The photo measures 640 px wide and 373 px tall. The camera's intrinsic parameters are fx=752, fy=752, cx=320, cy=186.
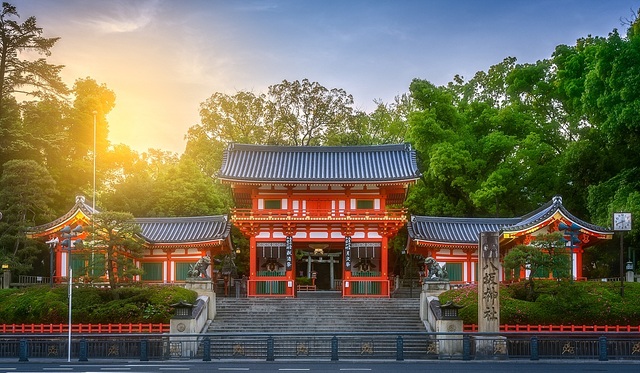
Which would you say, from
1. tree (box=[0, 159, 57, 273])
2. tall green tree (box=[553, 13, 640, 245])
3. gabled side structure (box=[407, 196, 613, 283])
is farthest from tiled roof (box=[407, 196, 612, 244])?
tree (box=[0, 159, 57, 273])

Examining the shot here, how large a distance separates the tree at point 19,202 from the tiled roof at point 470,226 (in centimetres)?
2264

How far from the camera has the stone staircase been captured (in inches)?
1353

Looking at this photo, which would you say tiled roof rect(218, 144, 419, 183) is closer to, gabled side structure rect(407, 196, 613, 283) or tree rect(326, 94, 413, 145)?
gabled side structure rect(407, 196, 613, 283)

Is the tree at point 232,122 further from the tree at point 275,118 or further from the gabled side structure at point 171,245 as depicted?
the gabled side structure at point 171,245

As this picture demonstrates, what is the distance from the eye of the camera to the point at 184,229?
47188mm

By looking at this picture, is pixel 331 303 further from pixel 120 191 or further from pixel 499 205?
pixel 120 191

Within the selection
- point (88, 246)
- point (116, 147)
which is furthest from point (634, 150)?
point (116, 147)

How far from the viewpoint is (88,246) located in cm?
3659

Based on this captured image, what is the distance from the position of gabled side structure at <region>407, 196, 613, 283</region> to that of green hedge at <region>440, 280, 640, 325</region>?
8.11 metres

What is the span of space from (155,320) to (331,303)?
30.9ft

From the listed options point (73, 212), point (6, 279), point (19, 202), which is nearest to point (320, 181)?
point (73, 212)

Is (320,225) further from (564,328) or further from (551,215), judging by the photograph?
(564,328)

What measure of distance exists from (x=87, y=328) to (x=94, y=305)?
57.8 inches

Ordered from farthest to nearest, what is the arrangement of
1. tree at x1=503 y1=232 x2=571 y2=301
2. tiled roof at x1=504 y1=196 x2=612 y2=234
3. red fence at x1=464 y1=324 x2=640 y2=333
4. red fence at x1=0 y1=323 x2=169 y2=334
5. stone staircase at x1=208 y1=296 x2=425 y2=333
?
1. tiled roof at x1=504 y1=196 x2=612 y2=234
2. stone staircase at x1=208 y1=296 x2=425 y2=333
3. tree at x1=503 y1=232 x2=571 y2=301
4. red fence at x1=0 y1=323 x2=169 y2=334
5. red fence at x1=464 y1=324 x2=640 y2=333
